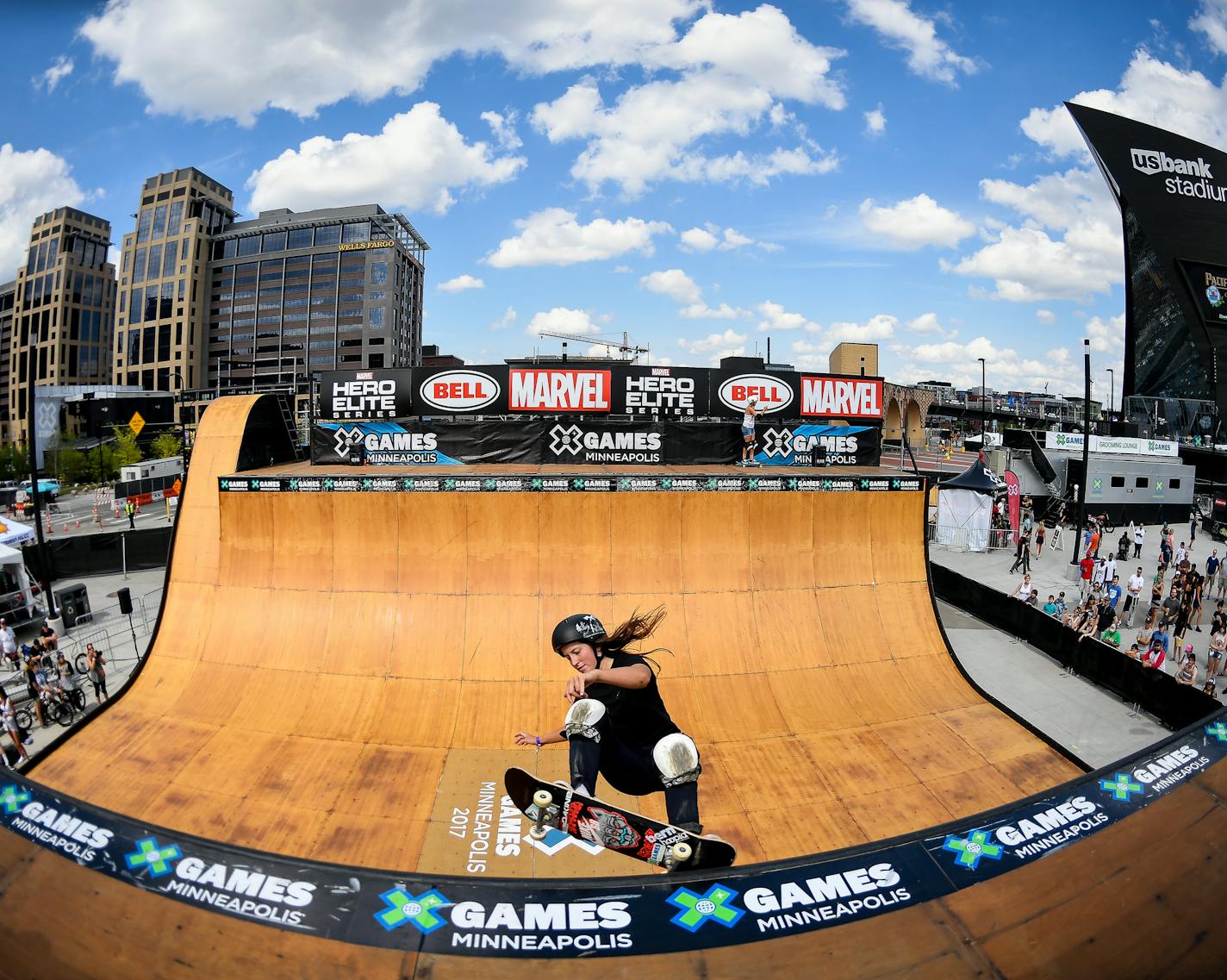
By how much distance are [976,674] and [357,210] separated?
130 m

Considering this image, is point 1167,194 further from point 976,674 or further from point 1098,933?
point 1098,933

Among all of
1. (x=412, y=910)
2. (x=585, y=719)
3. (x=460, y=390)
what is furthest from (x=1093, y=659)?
(x=460, y=390)

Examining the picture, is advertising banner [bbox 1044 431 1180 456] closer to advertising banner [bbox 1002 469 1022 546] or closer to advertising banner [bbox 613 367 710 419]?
advertising banner [bbox 1002 469 1022 546]

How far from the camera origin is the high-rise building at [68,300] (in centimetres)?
Answer: 11706

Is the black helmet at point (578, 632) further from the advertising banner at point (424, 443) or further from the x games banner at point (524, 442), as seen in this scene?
the advertising banner at point (424, 443)

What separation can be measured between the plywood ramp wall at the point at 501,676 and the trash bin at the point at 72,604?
713 cm

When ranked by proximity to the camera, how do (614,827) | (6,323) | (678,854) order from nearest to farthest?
1. (678,854)
2. (614,827)
3. (6,323)

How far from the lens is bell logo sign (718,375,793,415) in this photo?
56.0ft

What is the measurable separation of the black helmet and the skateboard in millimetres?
901

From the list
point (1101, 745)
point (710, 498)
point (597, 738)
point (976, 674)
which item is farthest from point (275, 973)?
point (976, 674)

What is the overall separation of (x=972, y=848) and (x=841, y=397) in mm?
15679

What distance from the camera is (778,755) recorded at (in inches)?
348

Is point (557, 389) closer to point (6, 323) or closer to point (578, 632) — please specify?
point (578, 632)

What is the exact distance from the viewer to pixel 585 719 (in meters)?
4.02
